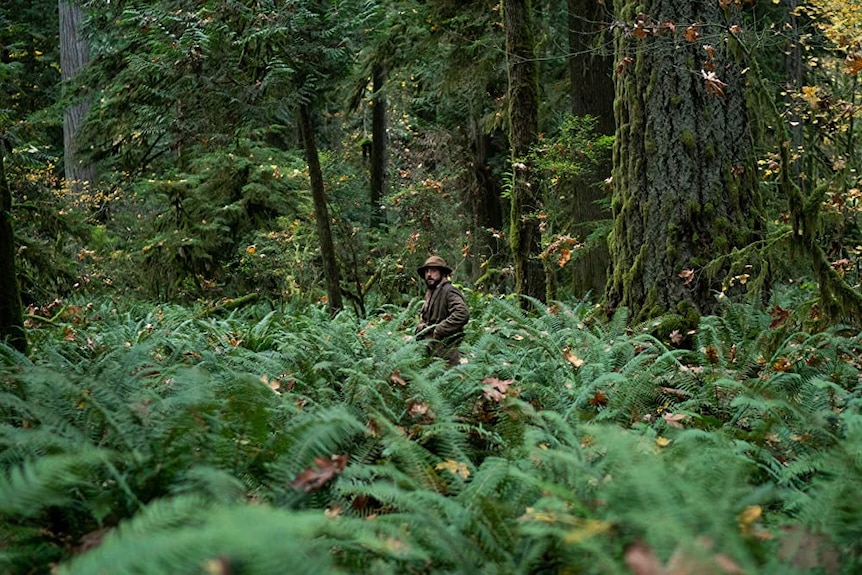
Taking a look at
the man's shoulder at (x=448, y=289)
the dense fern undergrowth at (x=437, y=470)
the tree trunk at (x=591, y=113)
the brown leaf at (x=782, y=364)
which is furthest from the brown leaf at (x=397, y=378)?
the tree trunk at (x=591, y=113)

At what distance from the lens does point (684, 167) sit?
7137mm

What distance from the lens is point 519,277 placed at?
387 inches

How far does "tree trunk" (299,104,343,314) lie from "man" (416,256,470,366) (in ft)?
10.1

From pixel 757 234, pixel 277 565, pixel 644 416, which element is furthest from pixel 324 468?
pixel 757 234

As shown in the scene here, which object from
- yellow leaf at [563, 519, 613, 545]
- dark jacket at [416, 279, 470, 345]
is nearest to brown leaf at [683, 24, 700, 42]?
dark jacket at [416, 279, 470, 345]

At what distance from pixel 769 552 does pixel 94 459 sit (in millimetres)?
2331

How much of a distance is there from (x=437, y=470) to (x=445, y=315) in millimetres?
3929

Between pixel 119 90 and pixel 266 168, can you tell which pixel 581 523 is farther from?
pixel 266 168

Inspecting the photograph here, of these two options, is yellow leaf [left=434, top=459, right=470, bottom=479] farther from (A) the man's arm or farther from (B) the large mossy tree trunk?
(B) the large mossy tree trunk

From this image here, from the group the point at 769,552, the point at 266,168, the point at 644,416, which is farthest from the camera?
the point at 266,168

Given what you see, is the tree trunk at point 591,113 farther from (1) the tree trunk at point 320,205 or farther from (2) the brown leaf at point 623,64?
(2) the brown leaf at point 623,64

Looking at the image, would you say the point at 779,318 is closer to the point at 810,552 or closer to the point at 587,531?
the point at 810,552

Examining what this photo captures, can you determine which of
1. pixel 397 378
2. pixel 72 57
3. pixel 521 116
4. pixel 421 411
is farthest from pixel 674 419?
pixel 72 57

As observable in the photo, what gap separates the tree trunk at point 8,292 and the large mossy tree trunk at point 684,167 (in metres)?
5.31
